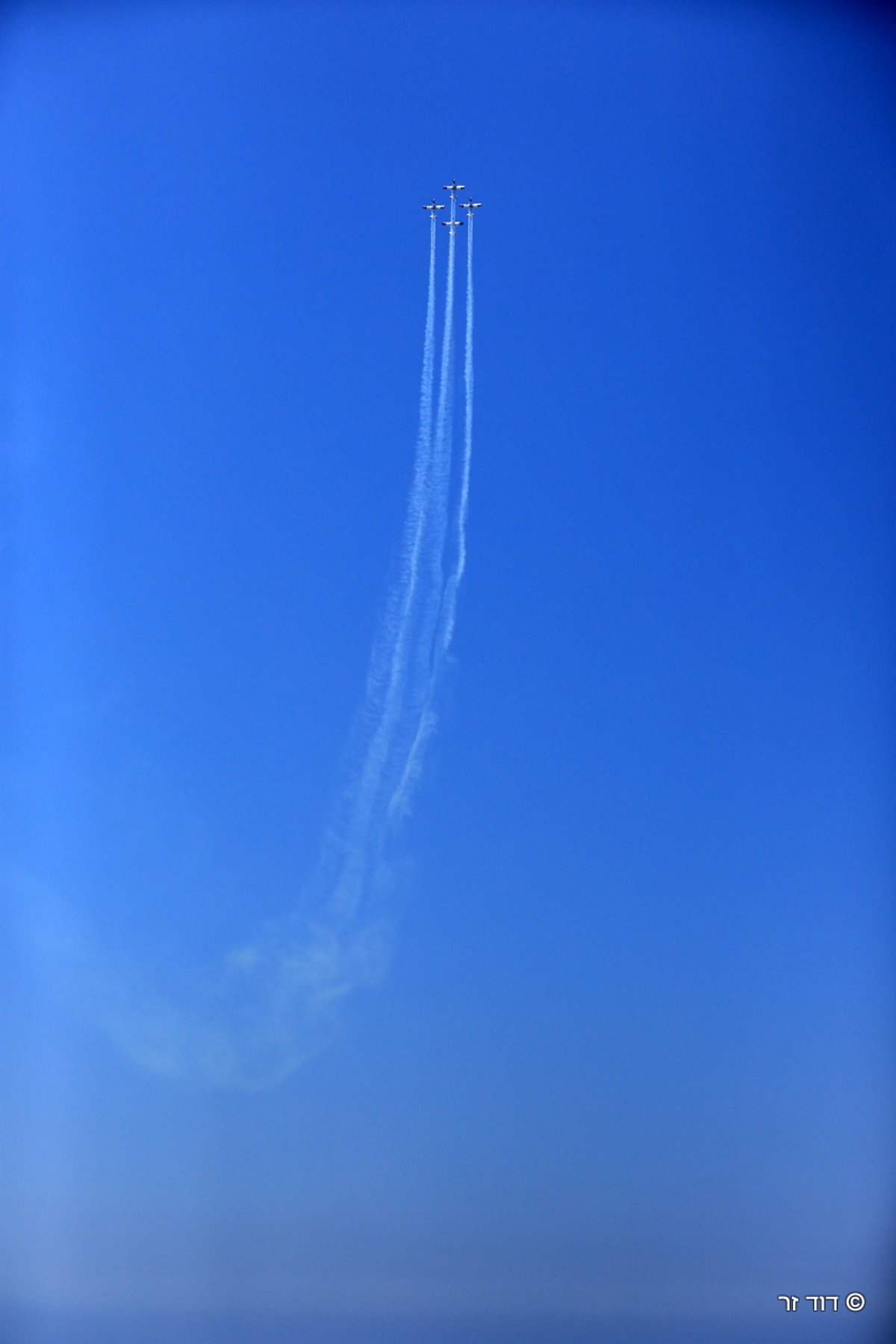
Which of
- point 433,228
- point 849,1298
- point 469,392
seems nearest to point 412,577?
point 469,392

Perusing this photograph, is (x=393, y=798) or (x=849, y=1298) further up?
(x=393, y=798)

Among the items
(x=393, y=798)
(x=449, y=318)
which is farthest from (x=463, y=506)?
(x=393, y=798)

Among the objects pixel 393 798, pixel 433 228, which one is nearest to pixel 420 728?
pixel 393 798

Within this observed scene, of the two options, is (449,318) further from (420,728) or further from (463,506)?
(420,728)

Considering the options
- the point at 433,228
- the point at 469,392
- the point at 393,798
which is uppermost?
the point at 433,228

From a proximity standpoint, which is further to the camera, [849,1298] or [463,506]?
[463,506]

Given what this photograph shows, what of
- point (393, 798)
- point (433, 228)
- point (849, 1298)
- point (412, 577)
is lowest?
point (849, 1298)

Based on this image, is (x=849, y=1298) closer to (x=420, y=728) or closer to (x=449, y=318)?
(x=420, y=728)

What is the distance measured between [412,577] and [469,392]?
100cm

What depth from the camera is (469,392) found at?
8219mm

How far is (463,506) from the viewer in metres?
8.19

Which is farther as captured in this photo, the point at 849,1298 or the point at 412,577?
the point at 412,577

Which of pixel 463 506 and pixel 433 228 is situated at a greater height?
pixel 433 228

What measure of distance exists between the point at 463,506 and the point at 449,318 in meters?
0.97
